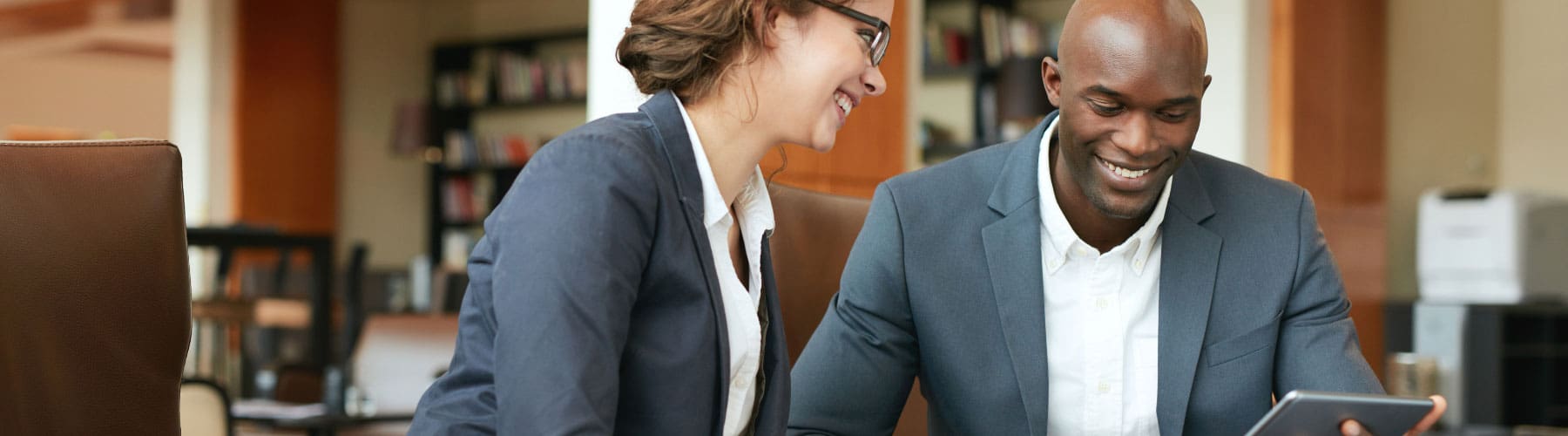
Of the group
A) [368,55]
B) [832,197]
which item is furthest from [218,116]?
[832,197]

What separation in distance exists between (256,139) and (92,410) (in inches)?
288

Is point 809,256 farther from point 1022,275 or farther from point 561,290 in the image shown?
point 561,290

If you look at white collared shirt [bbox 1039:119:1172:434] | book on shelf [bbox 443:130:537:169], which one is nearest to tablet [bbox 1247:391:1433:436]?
white collared shirt [bbox 1039:119:1172:434]

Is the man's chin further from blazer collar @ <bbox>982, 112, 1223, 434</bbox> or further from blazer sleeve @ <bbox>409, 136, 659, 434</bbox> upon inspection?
blazer sleeve @ <bbox>409, 136, 659, 434</bbox>

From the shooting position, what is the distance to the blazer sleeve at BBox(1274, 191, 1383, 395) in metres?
1.62

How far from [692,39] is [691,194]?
5.7 inches

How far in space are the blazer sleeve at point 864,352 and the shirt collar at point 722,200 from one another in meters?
0.33

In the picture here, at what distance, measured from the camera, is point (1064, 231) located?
169cm

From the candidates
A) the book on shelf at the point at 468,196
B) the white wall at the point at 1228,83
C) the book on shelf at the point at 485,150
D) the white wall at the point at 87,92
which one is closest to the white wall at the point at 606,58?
the white wall at the point at 1228,83

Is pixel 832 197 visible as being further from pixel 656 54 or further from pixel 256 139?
pixel 256 139

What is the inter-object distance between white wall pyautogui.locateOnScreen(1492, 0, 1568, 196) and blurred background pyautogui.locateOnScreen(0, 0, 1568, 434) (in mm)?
14

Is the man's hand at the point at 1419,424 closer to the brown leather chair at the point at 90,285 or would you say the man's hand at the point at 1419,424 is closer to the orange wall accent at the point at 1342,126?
the brown leather chair at the point at 90,285

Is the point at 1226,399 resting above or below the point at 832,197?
below

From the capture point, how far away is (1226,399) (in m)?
1.64
